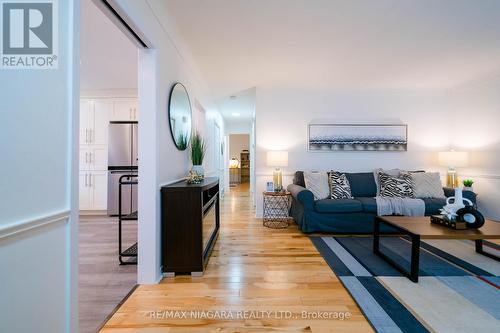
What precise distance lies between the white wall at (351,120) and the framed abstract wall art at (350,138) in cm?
11

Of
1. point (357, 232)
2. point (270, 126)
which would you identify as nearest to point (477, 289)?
point (357, 232)

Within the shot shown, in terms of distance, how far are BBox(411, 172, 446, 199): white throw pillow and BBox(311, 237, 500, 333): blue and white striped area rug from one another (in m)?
0.89

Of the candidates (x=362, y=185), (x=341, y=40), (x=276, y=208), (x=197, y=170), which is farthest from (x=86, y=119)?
(x=362, y=185)

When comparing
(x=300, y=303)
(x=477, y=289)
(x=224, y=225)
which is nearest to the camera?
(x=300, y=303)

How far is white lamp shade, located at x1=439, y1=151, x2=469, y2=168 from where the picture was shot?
153 inches

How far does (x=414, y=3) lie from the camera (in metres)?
2.02

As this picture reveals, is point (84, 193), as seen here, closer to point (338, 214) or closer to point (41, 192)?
point (41, 192)

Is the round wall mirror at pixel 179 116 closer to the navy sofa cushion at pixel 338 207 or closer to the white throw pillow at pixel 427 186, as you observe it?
the navy sofa cushion at pixel 338 207

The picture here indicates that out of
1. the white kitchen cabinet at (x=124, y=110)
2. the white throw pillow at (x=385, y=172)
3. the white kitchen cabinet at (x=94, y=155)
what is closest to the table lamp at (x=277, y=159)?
the white throw pillow at (x=385, y=172)

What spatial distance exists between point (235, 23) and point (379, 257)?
2945 mm

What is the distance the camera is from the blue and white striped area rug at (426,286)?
1.51 metres

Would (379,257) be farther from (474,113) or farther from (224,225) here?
(474,113)

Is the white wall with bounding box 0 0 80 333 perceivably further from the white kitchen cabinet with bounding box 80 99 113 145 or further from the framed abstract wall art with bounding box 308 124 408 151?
the framed abstract wall art with bounding box 308 124 408 151

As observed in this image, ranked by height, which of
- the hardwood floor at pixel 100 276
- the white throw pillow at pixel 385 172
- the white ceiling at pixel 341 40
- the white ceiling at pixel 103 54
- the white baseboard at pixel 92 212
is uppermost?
the white ceiling at pixel 341 40
